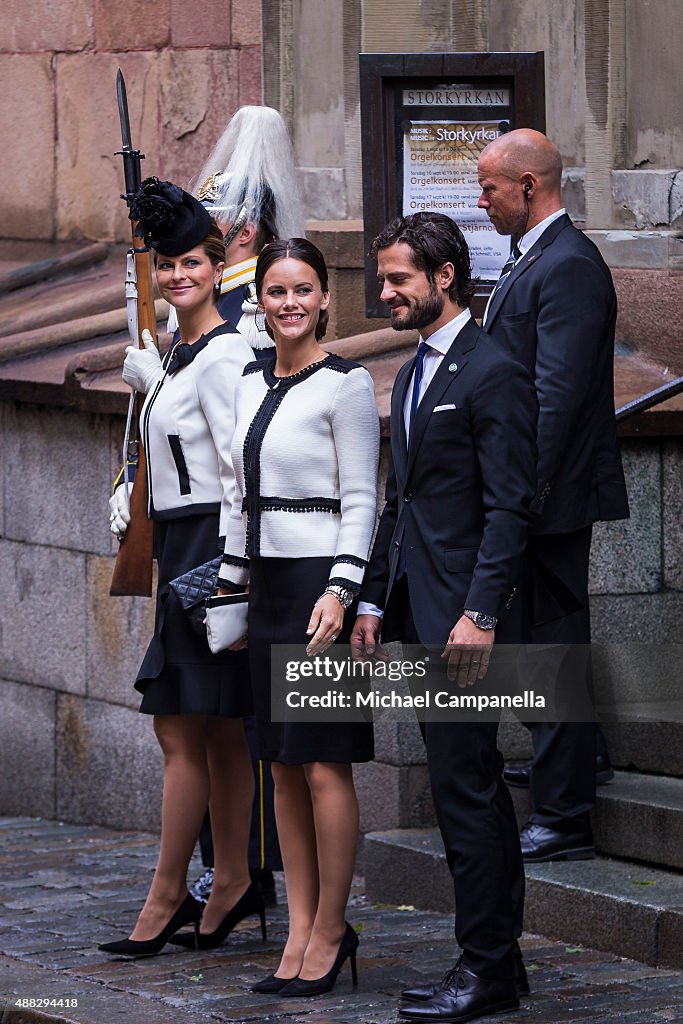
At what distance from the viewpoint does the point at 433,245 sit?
5035mm

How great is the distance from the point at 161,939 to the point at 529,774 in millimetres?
1343

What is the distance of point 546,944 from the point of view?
590 centimetres

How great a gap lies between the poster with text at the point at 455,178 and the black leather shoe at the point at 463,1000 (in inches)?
88.1

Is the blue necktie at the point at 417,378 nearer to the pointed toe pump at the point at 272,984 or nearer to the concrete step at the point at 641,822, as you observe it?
the pointed toe pump at the point at 272,984

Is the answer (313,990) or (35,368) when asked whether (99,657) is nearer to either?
(35,368)

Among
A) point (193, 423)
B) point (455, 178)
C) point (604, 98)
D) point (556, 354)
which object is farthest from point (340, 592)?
point (604, 98)

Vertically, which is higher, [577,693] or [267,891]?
[577,693]

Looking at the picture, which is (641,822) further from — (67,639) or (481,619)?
(67,639)

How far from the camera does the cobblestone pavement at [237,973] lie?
516cm

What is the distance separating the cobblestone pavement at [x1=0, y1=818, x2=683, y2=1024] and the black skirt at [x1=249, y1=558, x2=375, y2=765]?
641mm

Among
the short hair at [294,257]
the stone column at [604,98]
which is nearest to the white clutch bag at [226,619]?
the short hair at [294,257]

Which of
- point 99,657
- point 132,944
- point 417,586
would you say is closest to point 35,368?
point 99,657

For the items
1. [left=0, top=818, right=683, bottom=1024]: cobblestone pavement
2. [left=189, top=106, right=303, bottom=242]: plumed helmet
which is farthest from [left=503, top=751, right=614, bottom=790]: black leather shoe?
[left=189, top=106, right=303, bottom=242]: plumed helmet

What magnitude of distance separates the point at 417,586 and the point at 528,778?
5.36 ft
